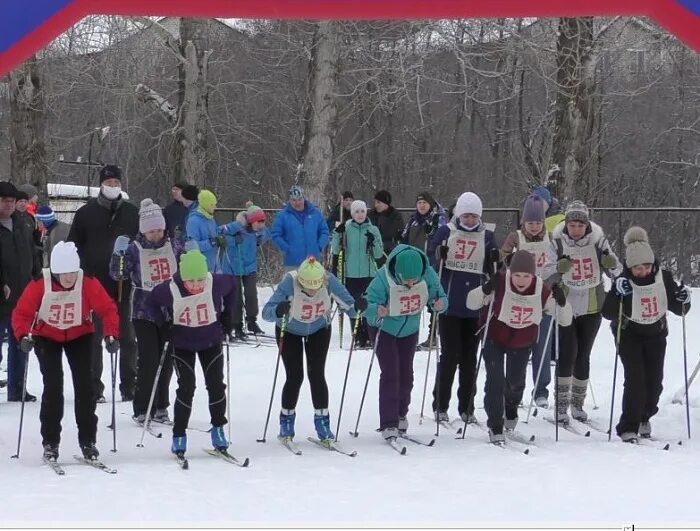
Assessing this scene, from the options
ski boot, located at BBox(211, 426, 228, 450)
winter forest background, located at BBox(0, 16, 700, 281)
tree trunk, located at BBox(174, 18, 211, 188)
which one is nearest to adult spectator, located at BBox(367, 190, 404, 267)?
winter forest background, located at BBox(0, 16, 700, 281)

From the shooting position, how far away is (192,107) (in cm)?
1555

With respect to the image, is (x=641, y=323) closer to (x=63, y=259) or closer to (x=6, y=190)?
(x=63, y=259)

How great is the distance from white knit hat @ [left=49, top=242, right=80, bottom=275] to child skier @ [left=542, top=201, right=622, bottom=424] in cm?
340

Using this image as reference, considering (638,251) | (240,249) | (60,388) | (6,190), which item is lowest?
(60,388)

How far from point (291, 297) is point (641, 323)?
2.48 m

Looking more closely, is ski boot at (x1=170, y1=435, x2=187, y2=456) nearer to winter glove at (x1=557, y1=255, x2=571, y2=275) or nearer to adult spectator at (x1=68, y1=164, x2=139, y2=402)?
adult spectator at (x1=68, y1=164, x2=139, y2=402)

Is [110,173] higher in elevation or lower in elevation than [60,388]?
higher

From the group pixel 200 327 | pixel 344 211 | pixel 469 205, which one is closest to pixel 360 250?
pixel 344 211

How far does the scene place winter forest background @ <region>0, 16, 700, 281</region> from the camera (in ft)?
47.0

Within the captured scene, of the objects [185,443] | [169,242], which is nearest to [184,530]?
[185,443]

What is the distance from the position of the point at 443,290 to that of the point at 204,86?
911 centimetres

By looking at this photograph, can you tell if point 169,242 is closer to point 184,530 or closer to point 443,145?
point 184,530

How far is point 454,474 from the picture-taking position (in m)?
6.36

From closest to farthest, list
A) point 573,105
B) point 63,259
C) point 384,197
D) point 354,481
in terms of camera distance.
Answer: point 354,481, point 63,259, point 384,197, point 573,105
